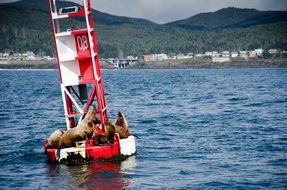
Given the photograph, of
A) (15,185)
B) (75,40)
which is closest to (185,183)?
(15,185)

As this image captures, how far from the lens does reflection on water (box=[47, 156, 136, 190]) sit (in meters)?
21.4

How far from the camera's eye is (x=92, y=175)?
22.9 meters

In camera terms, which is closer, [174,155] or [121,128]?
[121,128]

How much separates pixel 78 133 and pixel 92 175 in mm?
2887

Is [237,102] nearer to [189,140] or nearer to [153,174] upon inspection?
[189,140]

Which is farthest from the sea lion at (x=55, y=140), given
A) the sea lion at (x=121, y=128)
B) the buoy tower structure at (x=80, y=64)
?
the sea lion at (x=121, y=128)

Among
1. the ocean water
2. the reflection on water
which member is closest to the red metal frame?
the reflection on water

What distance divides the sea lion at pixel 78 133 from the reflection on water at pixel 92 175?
3.62 feet

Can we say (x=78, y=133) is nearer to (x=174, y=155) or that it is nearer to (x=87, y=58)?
(x=87, y=58)

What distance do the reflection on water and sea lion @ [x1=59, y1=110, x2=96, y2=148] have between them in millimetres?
1103

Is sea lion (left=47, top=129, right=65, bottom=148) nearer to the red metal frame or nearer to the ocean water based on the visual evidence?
the ocean water

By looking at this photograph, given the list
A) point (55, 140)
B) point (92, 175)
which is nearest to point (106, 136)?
point (55, 140)

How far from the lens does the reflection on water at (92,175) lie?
2141 cm

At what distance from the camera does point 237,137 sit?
3212 centimetres
